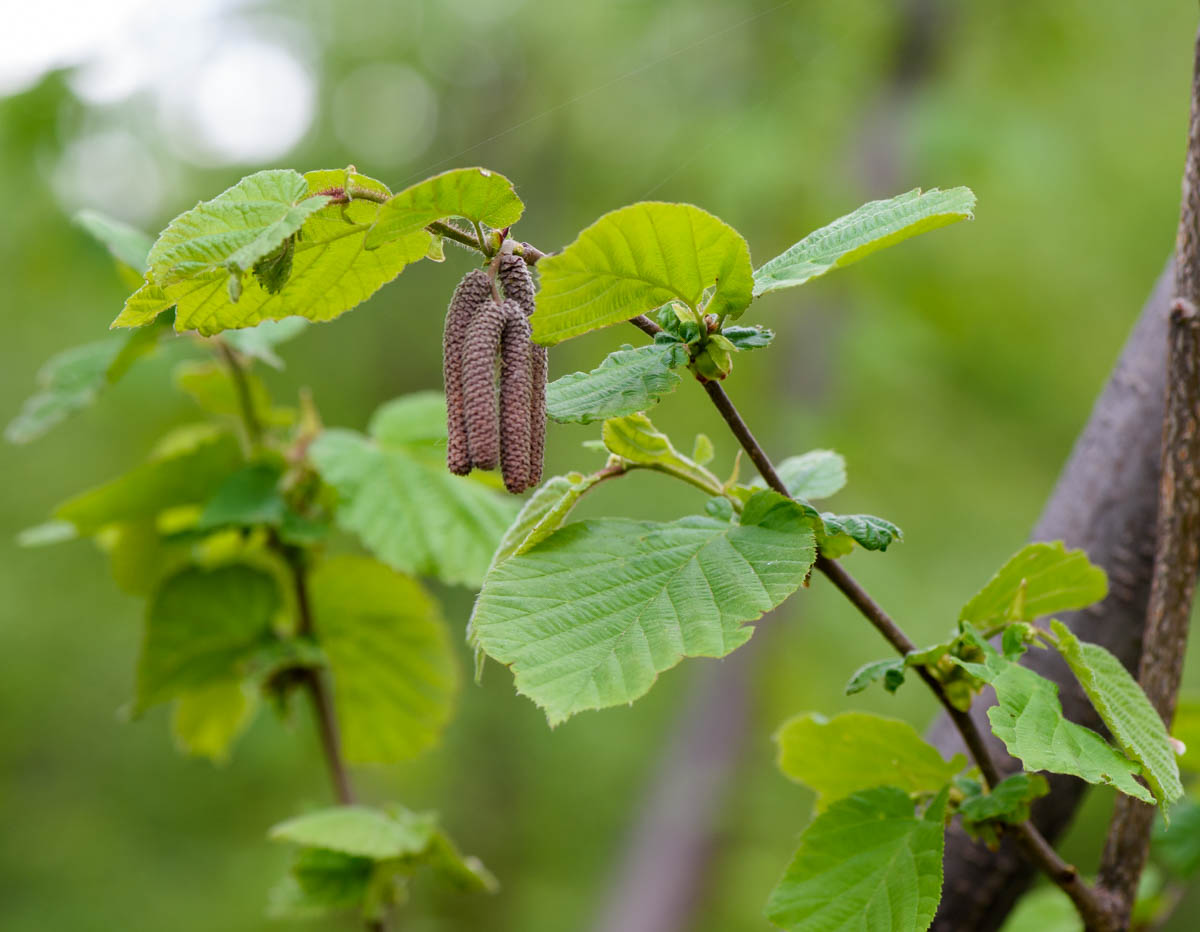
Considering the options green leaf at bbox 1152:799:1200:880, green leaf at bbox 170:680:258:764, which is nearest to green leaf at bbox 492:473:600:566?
green leaf at bbox 170:680:258:764

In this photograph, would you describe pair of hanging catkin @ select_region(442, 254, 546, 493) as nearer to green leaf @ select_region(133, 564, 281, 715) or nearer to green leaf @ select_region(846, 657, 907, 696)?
green leaf @ select_region(846, 657, 907, 696)

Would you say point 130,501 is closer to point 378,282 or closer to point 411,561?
point 411,561

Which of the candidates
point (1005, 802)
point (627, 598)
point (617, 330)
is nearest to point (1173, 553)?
point (1005, 802)

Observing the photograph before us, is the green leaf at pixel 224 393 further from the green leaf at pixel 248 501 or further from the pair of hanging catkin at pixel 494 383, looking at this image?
the pair of hanging catkin at pixel 494 383

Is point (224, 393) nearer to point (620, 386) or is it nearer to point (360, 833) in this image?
point (360, 833)

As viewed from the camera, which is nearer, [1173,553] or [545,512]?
[545,512]

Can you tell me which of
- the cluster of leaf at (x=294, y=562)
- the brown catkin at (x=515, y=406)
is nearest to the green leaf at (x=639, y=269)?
the brown catkin at (x=515, y=406)
